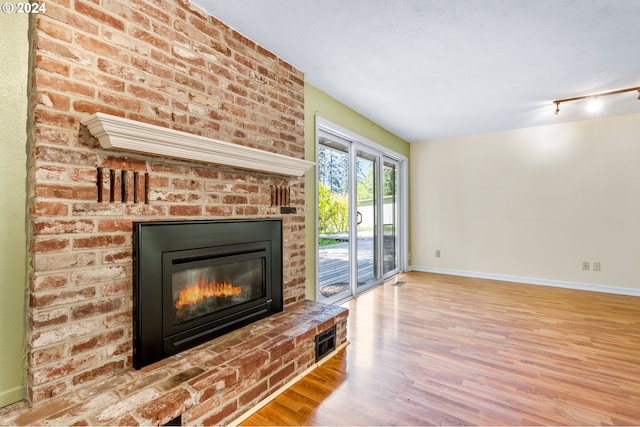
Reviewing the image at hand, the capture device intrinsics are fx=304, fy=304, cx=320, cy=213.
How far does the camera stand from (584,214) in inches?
166

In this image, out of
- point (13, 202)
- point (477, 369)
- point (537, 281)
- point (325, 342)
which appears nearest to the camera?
point (13, 202)

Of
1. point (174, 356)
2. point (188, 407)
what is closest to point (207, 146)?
point (174, 356)

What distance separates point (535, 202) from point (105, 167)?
523 centimetres

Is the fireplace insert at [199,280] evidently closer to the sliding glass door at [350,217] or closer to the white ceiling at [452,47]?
A: the sliding glass door at [350,217]

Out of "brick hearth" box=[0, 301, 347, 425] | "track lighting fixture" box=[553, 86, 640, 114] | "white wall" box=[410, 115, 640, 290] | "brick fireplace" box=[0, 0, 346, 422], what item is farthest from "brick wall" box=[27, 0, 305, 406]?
"white wall" box=[410, 115, 640, 290]

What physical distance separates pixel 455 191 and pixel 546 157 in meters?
1.32

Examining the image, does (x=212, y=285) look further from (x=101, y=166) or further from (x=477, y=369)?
(x=477, y=369)

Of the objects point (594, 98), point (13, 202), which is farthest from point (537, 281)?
point (13, 202)

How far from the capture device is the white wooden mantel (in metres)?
1.37

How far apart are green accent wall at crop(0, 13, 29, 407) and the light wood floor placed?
3.61 feet

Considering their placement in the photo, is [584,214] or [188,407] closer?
[188,407]

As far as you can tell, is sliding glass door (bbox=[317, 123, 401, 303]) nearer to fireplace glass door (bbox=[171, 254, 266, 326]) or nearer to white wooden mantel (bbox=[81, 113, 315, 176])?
fireplace glass door (bbox=[171, 254, 266, 326])

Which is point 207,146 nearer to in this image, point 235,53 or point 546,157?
point 235,53

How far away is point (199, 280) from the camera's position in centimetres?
193
